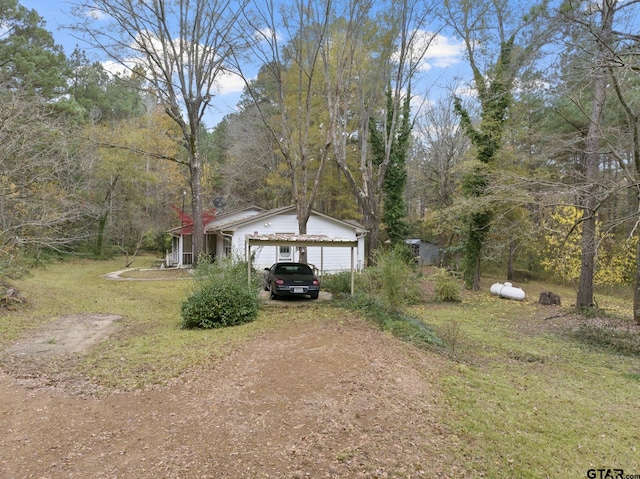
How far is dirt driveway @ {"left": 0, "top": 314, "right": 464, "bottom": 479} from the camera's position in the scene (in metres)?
3.40

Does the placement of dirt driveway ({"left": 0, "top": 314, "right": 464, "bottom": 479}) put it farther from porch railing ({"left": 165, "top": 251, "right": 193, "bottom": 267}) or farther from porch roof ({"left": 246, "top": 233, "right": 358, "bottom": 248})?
porch railing ({"left": 165, "top": 251, "right": 193, "bottom": 267})

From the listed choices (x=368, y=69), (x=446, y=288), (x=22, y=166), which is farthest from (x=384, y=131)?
(x=22, y=166)

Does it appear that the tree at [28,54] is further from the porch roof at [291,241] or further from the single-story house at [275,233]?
the porch roof at [291,241]

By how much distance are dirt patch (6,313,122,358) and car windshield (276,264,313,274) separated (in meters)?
5.20

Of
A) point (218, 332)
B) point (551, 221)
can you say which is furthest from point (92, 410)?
point (551, 221)

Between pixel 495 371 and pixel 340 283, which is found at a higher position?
pixel 340 283

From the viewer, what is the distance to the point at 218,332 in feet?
28.1

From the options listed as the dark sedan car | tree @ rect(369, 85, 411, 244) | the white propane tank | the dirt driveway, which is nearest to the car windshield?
the dark sedan car

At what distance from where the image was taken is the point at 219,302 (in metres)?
9.41

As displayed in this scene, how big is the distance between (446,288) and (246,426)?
12215 millimetres

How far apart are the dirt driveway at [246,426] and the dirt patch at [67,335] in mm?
1846

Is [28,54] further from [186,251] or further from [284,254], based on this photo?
Result: [284,254]

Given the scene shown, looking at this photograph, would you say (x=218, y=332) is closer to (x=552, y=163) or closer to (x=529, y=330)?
(x=529, y=330)

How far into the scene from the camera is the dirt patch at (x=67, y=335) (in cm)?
716
